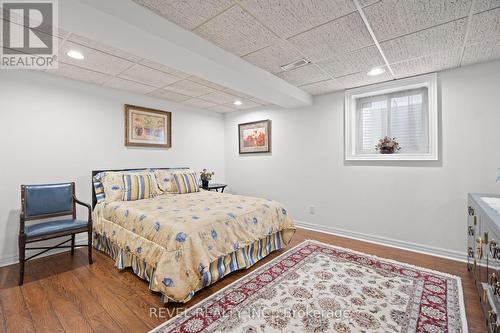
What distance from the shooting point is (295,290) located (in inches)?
82.8

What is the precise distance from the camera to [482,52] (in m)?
2.41

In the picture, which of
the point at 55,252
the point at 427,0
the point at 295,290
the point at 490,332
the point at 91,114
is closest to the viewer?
the point at 490,332

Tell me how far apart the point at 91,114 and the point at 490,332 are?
180 inches

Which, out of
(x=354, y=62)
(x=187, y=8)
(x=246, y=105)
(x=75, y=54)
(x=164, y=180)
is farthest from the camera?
(x=246, y=105)

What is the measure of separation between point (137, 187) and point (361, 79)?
349cm

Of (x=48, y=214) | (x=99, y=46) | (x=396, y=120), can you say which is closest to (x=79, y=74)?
(x=99, y=46)

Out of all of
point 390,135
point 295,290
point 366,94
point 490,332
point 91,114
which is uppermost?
point 366,94

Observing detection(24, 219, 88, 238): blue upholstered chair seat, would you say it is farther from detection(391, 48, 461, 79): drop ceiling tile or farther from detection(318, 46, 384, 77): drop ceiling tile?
detection(391, 48, 461, 79): drop ceiling tile

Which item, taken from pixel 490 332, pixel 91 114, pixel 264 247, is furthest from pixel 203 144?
pixel 490 332

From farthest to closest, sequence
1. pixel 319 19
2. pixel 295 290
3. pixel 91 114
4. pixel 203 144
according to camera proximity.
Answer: pixel 203 144 → pixel 91 114 → pixel 295 290 → pixel 319 19

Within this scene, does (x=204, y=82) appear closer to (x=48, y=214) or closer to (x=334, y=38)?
(x=334, y=38)

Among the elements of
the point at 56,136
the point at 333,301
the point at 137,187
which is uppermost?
the point at 56,136

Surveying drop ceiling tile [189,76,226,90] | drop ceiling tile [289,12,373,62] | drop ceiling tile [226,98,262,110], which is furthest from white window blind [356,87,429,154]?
drop ceiling tile [189,76,226,90]

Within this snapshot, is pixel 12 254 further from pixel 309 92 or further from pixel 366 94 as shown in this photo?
pixel 366 94
